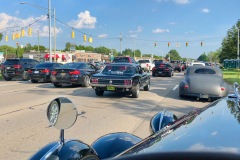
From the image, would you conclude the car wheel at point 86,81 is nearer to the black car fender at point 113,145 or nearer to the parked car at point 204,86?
the parked car at point 204,86

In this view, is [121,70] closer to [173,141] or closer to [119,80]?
[119,80]

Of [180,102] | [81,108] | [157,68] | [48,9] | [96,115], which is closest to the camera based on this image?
[96,115]

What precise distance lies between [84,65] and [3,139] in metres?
12.9

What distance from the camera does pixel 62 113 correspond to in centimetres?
269

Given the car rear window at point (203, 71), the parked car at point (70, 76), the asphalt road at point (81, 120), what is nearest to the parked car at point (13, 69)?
the parked car at point (70, 76)

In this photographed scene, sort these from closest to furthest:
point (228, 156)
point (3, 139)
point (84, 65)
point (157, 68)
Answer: point (228, 156) → point (3, 139) → point (84, 65) → point (157, 68)

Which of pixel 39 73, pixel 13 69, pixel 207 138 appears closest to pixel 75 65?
pixel 39 73

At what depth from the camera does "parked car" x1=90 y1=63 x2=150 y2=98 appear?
42.4ft

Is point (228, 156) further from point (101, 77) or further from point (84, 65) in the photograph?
point (84, 65)

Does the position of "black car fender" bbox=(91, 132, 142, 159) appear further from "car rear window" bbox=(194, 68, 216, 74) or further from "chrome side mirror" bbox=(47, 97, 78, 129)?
"car rear window" bbox=(194, 68, 216, 74)

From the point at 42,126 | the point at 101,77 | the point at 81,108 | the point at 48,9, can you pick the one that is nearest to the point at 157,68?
the point at 48,9

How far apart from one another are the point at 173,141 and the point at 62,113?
127 cm

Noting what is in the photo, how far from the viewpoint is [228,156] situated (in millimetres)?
1227

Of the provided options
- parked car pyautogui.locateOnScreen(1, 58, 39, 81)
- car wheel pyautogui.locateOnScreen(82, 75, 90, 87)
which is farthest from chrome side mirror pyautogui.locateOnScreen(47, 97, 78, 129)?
parked car pyautogui.locateOnScreen(1, 58, 39, 81)
